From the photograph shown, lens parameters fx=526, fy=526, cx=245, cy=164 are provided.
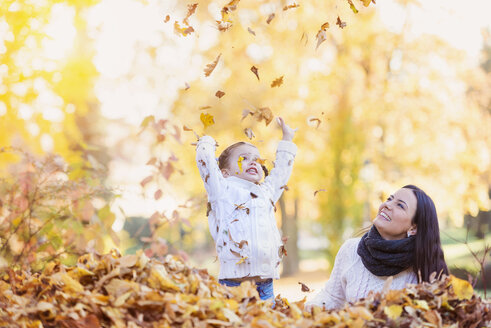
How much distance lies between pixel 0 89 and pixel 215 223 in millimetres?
2229

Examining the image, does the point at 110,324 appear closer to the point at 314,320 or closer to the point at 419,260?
the point at 314,320

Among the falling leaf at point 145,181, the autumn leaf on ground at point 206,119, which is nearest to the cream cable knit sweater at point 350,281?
the autumn leaf on ground at point 206,119

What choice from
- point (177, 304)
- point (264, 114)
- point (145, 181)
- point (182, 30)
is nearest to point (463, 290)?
point (177, 304)

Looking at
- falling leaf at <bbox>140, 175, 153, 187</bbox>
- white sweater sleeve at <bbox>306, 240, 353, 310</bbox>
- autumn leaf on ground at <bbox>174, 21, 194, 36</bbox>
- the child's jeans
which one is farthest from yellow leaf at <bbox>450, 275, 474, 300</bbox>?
falling leaf at <bbox>140, 175, 153, 187</bbox>

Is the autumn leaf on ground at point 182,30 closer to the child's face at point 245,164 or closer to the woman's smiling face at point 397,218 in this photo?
the child's face at point 245,164

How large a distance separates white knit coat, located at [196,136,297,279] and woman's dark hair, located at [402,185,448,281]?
68 cm

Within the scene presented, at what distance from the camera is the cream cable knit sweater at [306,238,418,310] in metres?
2.27

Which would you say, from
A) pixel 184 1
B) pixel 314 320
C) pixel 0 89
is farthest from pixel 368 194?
pixel 314 320

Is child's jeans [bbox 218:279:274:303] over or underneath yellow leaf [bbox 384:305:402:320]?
over

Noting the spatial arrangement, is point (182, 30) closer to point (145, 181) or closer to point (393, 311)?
point (145, 181)

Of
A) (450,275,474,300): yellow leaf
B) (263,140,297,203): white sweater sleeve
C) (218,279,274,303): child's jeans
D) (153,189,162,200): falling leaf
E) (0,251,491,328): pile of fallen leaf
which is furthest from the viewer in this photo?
(153,189,162,200): falling leaf

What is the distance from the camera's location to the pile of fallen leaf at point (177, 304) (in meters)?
1.61

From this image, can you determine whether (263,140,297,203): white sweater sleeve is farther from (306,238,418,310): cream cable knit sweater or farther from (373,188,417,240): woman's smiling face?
(373,188,417,240): woman's smiling face

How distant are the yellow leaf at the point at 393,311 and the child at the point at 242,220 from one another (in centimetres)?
78
